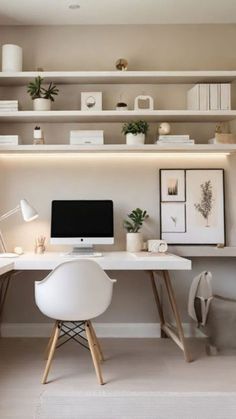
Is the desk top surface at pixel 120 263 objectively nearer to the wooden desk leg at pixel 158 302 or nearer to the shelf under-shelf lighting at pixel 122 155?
the wooden desk leg at pixel 158 302

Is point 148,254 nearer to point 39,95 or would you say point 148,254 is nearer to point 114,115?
point 114,115

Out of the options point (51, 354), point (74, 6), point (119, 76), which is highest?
point (74, 6)

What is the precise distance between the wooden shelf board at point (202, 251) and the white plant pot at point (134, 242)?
25 centimetres

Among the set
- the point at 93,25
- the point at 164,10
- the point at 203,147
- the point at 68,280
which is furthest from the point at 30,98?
the point at 68,280

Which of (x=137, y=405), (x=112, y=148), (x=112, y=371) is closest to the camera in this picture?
(x=137, y=405)

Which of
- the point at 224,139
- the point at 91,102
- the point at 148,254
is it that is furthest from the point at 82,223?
the point at 224,139

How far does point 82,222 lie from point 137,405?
1.50 metres

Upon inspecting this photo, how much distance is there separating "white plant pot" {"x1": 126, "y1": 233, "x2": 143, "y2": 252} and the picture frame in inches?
16.4

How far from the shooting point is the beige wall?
11.4ft

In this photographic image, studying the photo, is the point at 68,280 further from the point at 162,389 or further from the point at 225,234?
the point at 225,234

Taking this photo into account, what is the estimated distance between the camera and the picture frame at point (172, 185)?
11.4ft

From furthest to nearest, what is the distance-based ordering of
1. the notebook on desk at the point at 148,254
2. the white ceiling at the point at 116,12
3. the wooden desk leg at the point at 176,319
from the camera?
the white ceiling at the point at 116,12 < the notebook on desk at the point at 148,254 < the wooden desk leg at the point at 176,319

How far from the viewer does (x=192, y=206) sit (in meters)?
3.47

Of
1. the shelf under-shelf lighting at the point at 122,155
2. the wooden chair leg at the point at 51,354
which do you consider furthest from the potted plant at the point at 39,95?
the wooden chair leg at the point at 51,354
